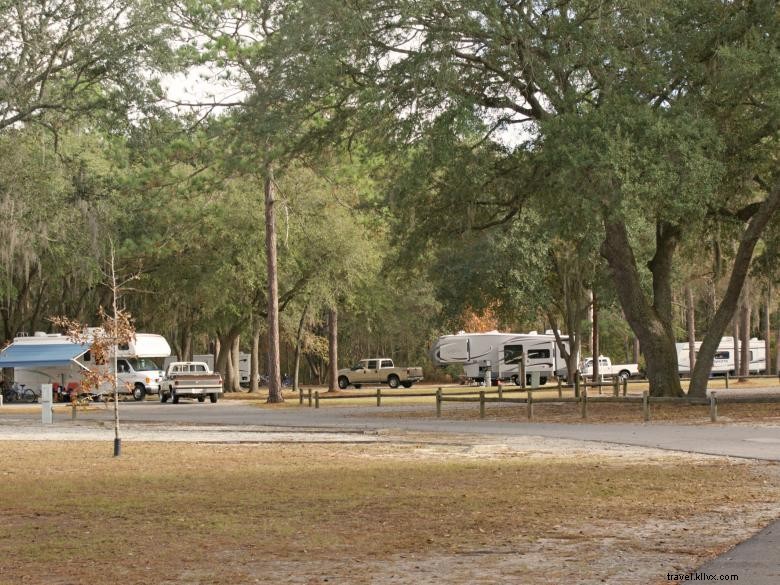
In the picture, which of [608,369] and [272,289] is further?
[608,369]

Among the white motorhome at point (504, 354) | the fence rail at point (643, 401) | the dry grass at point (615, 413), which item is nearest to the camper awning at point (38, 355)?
the dry grass at point (615, 413)

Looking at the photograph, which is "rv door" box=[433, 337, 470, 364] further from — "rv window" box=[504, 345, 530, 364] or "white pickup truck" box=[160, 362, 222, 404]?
"white pickup truck" box=[160, 362, 222, 404]

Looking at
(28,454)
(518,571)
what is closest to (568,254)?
(28,454)

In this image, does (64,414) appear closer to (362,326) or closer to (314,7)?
(314,7)

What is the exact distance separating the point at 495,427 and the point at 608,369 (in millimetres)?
38711

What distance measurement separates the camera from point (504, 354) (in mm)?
57375

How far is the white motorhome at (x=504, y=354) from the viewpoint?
57125mm

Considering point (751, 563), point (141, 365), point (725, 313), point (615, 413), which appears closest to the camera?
point (751, 563)

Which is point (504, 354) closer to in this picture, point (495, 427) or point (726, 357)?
point (726, 357)

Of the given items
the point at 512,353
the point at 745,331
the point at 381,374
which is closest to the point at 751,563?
the point at 745,331

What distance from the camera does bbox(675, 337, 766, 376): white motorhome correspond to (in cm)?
6525

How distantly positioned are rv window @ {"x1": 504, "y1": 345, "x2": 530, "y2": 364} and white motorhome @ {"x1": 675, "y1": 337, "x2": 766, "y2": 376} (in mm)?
12114

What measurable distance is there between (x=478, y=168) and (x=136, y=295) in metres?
28.6

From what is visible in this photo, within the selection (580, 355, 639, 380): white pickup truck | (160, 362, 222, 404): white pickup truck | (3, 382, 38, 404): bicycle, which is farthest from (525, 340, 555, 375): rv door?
(3, 382, 38, 404): bicycle
